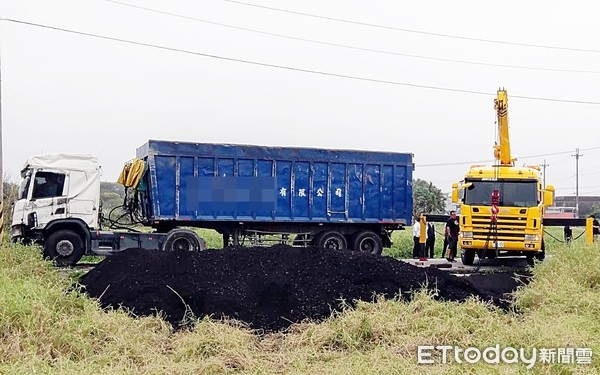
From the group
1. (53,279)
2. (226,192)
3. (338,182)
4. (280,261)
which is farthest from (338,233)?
(53,279)

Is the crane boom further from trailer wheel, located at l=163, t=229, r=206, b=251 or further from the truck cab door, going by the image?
the truck cab door

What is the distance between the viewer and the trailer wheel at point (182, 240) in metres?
14.8

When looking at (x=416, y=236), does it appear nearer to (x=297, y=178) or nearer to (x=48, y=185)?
(x=297, y=178)

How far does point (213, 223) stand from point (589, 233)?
32.6ft

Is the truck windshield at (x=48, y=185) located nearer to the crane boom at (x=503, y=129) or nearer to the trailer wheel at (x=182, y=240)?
the trailer wheel at (x=182, y=240)

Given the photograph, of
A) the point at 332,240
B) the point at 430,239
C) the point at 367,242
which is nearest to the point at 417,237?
the point at 430,239

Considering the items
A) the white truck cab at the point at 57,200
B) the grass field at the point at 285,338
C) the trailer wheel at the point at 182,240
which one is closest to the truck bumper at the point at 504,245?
the grass field at the point at 285,338

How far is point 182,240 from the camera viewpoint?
15.0 meters

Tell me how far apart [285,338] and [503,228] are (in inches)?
332

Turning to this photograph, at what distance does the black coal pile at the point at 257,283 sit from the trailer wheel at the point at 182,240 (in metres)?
4.42

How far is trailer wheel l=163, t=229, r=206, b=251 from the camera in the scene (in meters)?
14.8

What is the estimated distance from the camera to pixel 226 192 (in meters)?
15.5

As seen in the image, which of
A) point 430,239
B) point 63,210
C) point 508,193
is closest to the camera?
point 63,210

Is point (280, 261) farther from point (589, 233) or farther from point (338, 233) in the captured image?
point (589, 233)
